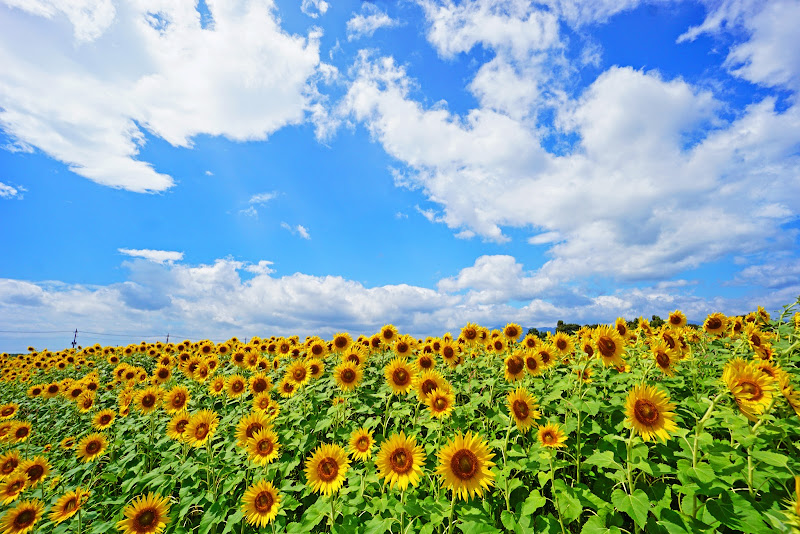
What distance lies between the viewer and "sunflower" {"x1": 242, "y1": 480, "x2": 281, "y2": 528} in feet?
15.0

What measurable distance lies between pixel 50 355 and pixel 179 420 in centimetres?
2053

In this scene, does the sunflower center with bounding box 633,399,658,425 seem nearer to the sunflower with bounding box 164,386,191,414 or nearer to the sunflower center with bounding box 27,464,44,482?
the sunflower with bounding box 164,386,191,414

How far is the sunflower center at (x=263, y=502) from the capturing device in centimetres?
459

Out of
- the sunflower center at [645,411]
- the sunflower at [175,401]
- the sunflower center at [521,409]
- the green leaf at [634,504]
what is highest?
the sunflower center at [645,411]

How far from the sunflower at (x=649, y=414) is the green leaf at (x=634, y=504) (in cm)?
55

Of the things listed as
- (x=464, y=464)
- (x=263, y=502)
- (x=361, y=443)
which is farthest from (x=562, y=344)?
(x=263, y=502)

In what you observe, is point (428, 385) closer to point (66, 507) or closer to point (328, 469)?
point (328, 469)

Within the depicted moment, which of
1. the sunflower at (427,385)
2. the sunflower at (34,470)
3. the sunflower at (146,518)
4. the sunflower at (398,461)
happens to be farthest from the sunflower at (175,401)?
the sunflower at (398,461)

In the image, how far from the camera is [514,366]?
580 centimetres

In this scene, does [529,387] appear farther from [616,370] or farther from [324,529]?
[324,529]

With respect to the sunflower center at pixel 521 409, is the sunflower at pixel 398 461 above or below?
below

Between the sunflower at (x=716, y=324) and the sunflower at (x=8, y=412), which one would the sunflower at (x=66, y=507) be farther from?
the sunflower at (x=716, y=324)

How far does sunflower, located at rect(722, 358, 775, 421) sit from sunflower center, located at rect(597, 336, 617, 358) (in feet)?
4.18

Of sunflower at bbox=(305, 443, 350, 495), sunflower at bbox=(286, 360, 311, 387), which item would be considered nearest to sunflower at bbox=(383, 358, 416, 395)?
sunflower at bbox=(305, 443, 350, 495)
